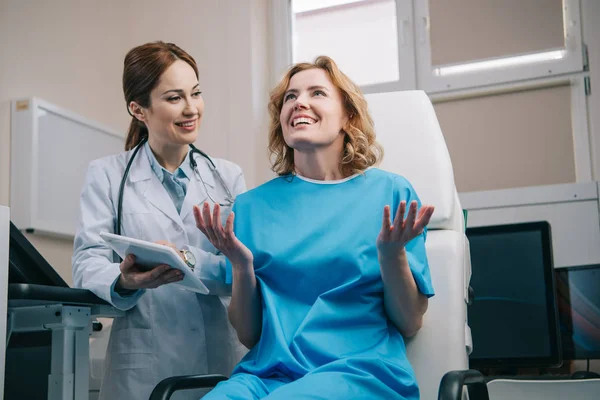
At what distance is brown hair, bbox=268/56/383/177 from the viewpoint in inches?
61.3

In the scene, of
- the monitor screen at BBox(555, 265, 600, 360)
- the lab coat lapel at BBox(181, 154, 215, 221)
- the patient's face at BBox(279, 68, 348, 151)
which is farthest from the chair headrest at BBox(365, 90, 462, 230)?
the monitor screen at BBox(555, 265, 600, 360)

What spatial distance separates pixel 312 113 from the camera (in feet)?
5.05

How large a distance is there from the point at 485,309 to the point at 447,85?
119cm

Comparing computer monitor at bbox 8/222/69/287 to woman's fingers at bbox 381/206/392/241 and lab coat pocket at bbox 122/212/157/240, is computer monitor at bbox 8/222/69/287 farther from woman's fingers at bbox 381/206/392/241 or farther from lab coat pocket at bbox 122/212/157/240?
woman's fingers at bbox 381/206/392/241

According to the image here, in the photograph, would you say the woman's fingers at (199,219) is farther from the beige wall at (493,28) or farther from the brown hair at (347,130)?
the beige wall at (493,28)

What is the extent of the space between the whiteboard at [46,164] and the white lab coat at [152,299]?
108 cm

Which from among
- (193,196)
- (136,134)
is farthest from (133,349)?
(136,134)

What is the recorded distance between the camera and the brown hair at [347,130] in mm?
1558

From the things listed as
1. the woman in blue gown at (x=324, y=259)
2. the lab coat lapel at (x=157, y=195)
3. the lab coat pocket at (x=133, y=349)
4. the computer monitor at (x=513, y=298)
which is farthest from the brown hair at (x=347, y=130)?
the computer monitor at (x=513, y=298)

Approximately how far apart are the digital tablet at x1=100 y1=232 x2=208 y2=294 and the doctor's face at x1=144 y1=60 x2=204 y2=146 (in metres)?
0.39

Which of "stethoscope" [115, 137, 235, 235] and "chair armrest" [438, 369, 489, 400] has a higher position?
"stethoscope" [115, 137, 235, 235]

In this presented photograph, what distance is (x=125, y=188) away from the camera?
161 cm

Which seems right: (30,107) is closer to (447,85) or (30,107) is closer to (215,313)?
(215,313)

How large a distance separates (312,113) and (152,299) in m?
0.54
